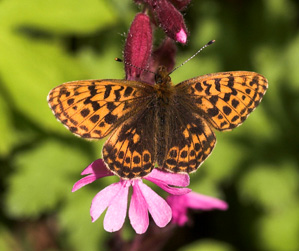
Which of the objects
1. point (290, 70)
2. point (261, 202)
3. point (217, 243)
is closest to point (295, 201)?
point (261, 202)

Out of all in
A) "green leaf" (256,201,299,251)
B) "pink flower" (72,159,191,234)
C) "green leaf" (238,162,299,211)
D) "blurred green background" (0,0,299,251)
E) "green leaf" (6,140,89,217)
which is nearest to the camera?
"pink flower" (72,159,191,234)

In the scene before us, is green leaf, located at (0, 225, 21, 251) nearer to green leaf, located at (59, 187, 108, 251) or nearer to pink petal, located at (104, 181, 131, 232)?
green leaf, located at (59, 187, 108, 251)

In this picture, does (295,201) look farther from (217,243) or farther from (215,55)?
(215,55)

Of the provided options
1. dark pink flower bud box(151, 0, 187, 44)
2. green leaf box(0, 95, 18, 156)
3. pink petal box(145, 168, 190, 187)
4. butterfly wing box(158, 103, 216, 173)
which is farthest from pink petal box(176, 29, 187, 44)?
green leaf box(0, 95, 18, 156)

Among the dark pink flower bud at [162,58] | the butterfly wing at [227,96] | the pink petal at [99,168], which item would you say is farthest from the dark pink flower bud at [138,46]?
the pink petal at [99,168]

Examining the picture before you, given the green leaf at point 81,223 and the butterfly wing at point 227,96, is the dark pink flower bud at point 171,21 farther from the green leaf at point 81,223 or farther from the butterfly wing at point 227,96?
the green leaf at point 81,223

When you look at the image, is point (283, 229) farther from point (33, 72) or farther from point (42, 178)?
point (33, 72)

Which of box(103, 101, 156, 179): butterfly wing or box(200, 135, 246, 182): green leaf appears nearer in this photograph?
box(103, 101, 156, 179): butterfly wing
